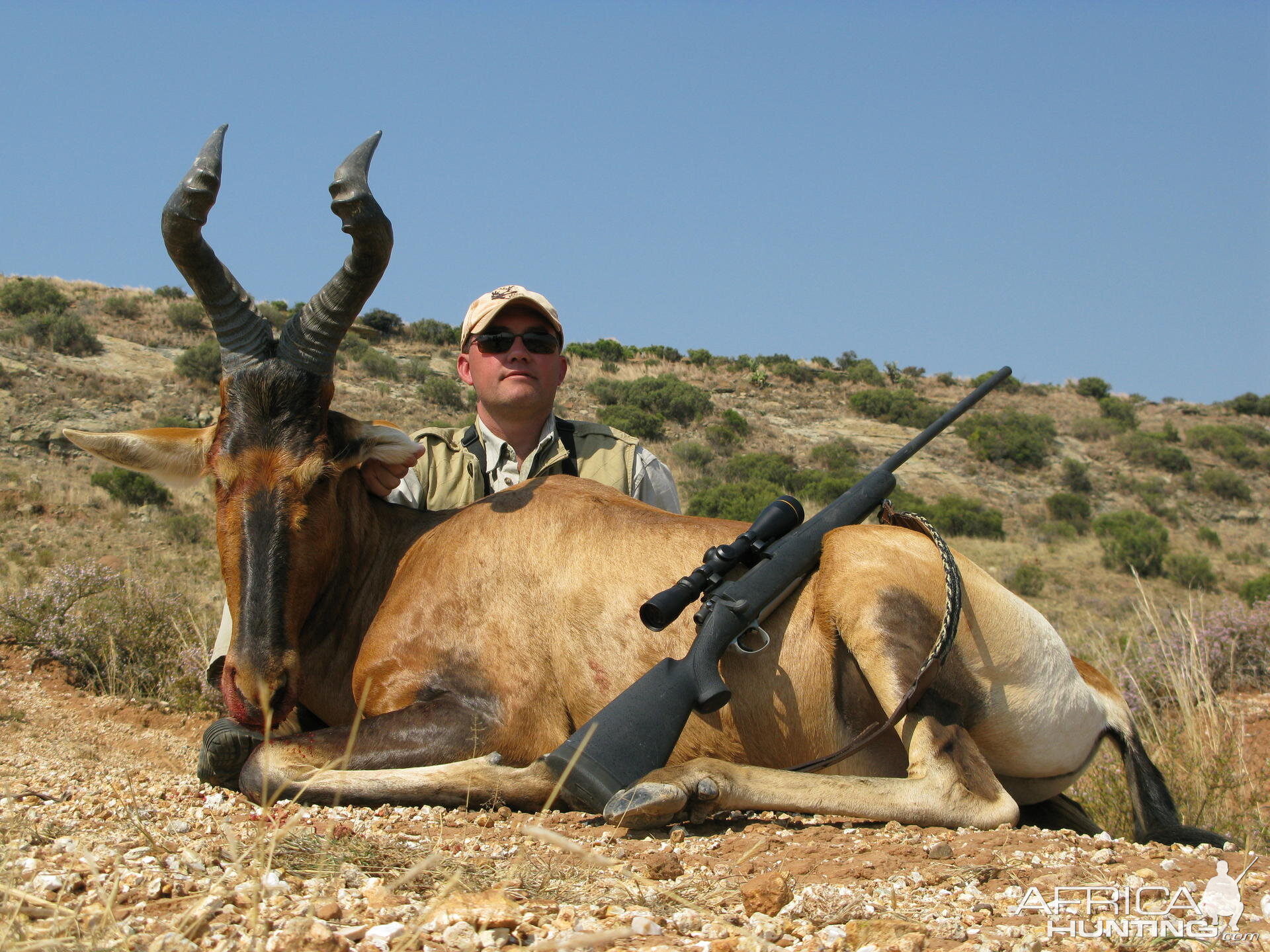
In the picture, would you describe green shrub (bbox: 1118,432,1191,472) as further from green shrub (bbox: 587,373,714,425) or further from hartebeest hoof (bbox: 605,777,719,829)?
hartebeest hoof (bbox: 605,777,719,829)

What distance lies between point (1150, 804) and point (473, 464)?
444 centimetres

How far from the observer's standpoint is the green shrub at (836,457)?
29.4 meters

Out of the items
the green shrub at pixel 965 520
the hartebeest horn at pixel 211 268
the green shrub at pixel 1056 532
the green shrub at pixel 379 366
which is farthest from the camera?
the green shrub at pixel 379 366

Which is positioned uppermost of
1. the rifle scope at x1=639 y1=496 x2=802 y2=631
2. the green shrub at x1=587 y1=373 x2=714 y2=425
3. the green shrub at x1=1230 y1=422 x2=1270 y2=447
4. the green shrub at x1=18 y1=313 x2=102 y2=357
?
the green shrub at x1=1230 y1=422 x2=1270 y2=447

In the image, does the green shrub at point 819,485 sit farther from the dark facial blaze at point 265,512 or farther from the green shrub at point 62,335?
the green shrub at point 62,335

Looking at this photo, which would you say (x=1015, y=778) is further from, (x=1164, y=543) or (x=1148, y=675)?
(x=1164, y=543)

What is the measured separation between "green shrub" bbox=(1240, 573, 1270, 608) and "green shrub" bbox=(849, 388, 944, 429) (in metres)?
18.9

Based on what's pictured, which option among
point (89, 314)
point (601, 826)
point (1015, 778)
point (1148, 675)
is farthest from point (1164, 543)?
point (89, 314)

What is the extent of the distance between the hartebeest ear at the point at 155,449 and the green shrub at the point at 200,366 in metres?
21.6

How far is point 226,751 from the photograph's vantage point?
13.9 ft

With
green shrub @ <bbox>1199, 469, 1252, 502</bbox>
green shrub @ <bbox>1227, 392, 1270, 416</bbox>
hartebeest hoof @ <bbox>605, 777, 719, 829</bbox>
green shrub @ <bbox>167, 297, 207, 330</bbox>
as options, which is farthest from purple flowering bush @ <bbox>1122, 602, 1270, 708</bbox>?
green shrub @ <bbox>1227, 392, 1270, 416</bbox>

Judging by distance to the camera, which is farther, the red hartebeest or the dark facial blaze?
the dark facial blaze

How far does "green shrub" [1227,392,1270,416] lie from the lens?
5234 cm

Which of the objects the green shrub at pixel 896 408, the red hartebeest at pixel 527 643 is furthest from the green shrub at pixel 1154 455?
the red hartebeest at pixel 527 643
